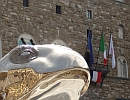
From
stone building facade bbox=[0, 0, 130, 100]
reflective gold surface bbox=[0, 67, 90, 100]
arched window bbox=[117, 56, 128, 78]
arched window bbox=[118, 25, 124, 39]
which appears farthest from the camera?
arched window bbox=[118, 25, 124, 39]

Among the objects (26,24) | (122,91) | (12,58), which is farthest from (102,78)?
(12,58)

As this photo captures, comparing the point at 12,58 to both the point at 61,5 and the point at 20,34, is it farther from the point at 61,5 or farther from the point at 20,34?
the point at 61,5

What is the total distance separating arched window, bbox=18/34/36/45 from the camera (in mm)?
16641

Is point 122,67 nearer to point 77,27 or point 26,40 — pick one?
point 77,27

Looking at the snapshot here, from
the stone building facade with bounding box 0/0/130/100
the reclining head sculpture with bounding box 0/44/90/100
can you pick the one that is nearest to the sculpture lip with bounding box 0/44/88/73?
the reclining head sculpture with bounding box 0/44/90/100

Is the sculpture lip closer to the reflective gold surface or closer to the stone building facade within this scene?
the reflective gold surface

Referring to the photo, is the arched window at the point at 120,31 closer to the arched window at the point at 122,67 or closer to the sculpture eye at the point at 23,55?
the arched window at the point at 122,67

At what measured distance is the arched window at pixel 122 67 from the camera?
1985 centimetres

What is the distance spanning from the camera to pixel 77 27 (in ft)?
61.0

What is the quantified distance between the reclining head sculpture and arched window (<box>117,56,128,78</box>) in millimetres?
17854

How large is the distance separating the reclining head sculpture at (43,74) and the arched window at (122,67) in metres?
17.9

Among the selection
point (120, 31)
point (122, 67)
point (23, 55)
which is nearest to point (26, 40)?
point (122, 67)

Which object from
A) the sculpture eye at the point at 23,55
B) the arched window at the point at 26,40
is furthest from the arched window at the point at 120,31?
the sculpture eye at the point at 23,55

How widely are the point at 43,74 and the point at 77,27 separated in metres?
16.6
